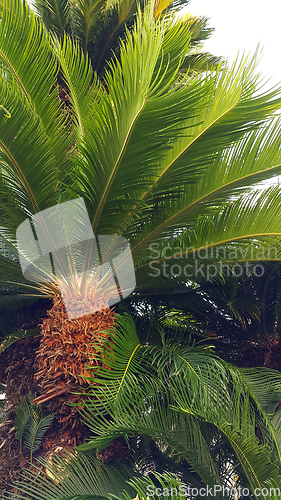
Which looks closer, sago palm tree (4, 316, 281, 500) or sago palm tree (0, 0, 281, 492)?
sago palm tree (0, 0, 281, 492)

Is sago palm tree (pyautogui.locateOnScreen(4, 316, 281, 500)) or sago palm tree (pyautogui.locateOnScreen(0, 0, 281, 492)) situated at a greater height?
sago palm tree (pyautogui.locateOnScreen(0, 0, 281, 492))

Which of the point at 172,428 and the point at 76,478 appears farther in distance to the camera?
the point at 172,428

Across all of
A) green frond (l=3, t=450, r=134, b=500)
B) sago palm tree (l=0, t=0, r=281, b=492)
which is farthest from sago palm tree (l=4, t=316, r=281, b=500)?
sago palm tree (l=0, t=0, r=281, b=492)

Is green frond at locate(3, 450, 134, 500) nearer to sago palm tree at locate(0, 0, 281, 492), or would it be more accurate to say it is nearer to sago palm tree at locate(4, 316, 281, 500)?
sago palm tree at locate(4, 316, 281, 500)

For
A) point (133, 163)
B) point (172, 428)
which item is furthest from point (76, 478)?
point (133, 163)

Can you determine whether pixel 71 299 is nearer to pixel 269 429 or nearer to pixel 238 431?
pixel 238 431

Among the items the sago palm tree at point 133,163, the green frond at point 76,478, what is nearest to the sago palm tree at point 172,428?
the green frond at point 76,478

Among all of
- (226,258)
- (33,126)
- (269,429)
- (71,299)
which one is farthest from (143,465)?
(33,126)

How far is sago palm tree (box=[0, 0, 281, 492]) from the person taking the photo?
2.47m

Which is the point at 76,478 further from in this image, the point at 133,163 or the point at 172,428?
the point at 133,163

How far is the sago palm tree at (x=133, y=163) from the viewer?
247 centimetres

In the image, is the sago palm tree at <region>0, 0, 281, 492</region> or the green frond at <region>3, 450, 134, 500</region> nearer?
Result: the sago palm tree at <region>0, 0, 281, 492</region>

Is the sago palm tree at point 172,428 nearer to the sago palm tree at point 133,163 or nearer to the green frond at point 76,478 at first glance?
the green frond at point 76,478

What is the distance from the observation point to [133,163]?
2.68m
